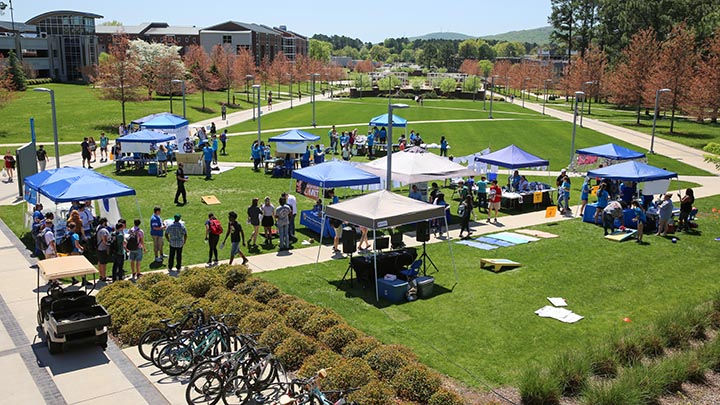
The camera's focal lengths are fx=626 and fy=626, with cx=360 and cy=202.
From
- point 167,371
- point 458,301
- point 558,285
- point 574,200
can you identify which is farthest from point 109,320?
point 574,200

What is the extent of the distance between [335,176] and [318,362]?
39.4 feet

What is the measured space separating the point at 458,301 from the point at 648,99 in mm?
54631

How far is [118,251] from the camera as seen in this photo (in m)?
16.8

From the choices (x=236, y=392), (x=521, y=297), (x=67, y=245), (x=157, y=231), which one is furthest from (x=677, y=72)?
(x=236, y=392)

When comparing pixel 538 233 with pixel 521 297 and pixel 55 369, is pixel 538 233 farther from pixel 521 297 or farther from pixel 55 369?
pixel 55 369

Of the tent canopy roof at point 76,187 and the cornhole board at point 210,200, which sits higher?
the tent canopy roof at point 76,187

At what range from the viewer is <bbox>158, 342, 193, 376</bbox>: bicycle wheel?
1165cm

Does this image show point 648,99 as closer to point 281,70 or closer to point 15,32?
point 281,70

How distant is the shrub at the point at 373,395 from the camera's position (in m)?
9.95

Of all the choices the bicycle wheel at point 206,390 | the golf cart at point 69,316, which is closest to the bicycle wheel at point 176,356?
the bicycle wheel at point 206,390

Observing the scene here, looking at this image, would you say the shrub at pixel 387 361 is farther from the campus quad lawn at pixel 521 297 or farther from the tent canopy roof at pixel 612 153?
the tent canopy roof at pixel 612 153

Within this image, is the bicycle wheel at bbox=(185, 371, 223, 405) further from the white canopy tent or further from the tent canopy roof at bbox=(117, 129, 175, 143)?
the tent canopy roof at bbox=(117, 129, 175, 143)

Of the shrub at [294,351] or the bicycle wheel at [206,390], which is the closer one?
the bicycle wheel at [206,390]

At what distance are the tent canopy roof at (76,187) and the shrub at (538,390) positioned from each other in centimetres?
1391
